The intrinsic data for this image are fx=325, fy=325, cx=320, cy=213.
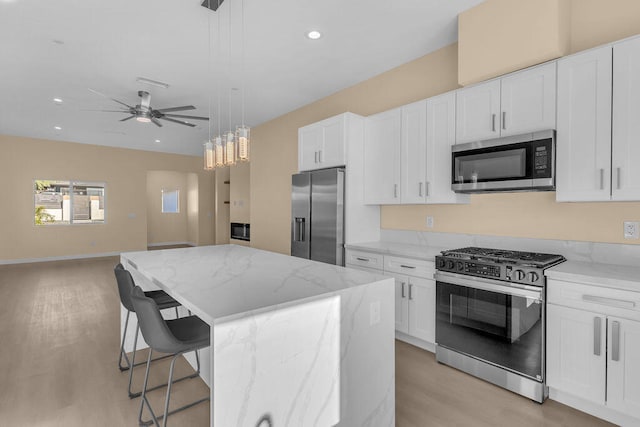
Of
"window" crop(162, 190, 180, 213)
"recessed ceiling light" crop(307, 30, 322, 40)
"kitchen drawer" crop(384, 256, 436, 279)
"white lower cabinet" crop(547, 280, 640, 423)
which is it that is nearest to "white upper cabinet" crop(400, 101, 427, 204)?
"kitchen drawer" crop(384, 256, 436, 279)

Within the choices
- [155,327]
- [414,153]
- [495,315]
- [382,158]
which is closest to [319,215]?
[382,158]

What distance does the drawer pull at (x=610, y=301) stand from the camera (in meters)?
1.85

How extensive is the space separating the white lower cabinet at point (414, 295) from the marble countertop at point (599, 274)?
941mm

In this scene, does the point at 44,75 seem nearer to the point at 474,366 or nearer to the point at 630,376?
the point at 474,366

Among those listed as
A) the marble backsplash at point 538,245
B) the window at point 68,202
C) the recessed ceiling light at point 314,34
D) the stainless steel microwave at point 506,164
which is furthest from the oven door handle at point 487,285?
the window at point 68,202

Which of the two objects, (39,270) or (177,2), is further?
(39,270)

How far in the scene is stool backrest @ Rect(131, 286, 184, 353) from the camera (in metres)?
1.64

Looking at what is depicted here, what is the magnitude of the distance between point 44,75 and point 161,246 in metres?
7.54

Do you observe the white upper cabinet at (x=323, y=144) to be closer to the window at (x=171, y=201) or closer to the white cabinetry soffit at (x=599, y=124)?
the white cabinetry soffit at (x=599, y=124)

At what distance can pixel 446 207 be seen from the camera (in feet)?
11.1

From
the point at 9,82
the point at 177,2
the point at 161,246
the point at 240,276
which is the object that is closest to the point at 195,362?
the point at 240,276

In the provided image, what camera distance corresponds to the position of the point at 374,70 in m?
3.96

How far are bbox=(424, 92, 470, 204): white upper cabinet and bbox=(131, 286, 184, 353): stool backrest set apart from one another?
2507mm

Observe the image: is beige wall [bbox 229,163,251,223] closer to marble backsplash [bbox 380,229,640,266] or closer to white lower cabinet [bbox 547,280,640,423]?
marble backsplash [bbox 380,229,640,266]
